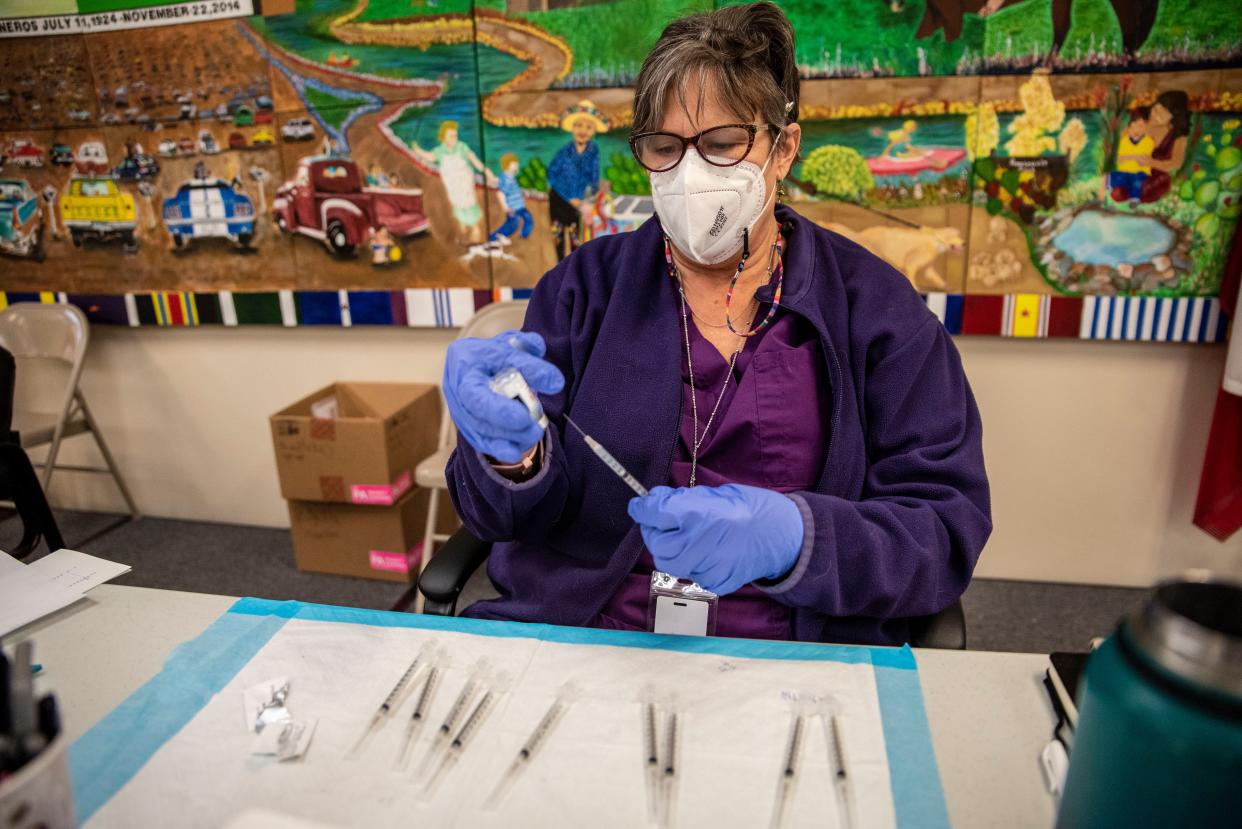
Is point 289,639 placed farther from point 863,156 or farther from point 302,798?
point 863,156

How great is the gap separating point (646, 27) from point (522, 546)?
1587mm

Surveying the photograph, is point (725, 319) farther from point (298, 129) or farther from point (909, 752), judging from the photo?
point (298, 129)

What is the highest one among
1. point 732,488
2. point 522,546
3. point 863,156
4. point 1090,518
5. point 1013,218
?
point 863,156

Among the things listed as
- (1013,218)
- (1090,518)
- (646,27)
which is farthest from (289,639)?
(1090,518)

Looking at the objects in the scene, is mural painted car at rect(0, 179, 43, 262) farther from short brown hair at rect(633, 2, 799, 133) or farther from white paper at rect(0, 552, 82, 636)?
short brown hair at rect(633, 2, 799, 133)

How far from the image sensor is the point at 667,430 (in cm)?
112

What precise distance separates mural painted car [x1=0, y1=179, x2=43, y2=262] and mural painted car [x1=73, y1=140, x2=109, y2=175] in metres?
0.23

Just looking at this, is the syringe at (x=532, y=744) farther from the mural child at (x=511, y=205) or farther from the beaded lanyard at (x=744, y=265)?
the mural child at (x=511, y=205)

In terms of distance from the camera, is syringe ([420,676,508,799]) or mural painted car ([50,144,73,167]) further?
mural painted car ([50,144,73,167])

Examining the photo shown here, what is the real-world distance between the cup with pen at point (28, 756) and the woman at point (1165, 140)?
96.3 inches

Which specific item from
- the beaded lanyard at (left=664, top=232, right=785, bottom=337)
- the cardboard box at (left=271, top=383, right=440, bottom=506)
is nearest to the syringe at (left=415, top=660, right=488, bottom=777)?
the beaded lanyard at (left=664, top=232, right=785, bottom=337)

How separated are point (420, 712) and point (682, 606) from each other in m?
0.41

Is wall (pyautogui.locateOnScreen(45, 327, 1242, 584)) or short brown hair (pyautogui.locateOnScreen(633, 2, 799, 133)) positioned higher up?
short brown hair (pyautogui.locateOnScreen(633, 2, 799, 133))

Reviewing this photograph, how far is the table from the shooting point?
0.68 m
